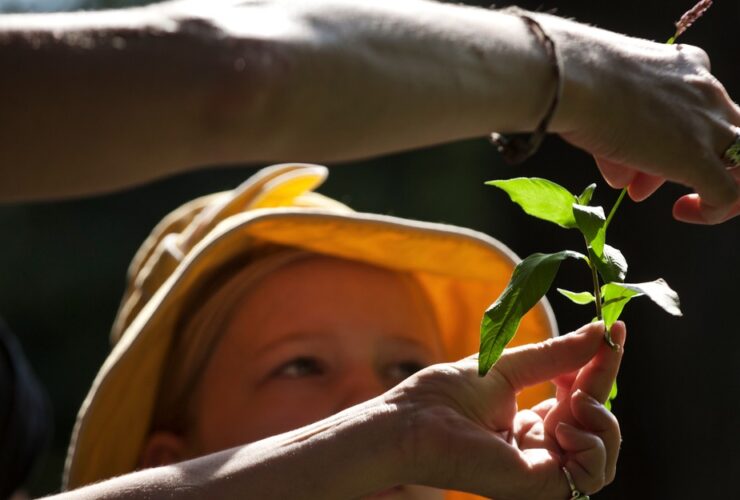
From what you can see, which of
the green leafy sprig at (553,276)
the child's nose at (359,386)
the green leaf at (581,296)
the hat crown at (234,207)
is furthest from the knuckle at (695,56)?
the hat crown at (234,207)

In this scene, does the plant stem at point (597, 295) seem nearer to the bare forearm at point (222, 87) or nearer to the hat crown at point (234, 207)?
the bare forearm at point (222, 87)

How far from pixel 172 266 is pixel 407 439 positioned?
889 mm

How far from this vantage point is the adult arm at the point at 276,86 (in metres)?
0.71

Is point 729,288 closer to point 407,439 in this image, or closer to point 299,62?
Result: point 407,439

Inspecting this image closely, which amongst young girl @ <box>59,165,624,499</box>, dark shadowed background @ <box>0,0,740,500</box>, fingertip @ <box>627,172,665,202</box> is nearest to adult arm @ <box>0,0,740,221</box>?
fingertip @ <box>627,172,665,202</box>

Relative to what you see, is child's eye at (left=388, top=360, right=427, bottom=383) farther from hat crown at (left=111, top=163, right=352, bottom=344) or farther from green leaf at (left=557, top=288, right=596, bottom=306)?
green leaf at (left=557, top=288, right=596, bottom=306)

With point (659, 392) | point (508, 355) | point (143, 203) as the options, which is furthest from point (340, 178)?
point (508, 355)

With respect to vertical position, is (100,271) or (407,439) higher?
(407,439)

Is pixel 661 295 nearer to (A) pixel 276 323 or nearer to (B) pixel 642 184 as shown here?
(B) pixel 642 184

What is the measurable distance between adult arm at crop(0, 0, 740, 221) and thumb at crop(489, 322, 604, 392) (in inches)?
6.6

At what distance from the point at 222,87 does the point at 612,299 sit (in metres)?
0.45

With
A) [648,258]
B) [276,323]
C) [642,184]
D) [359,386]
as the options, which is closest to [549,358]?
[642,184]

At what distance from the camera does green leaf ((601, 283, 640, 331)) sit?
103cm

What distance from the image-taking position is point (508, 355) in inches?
42.8
